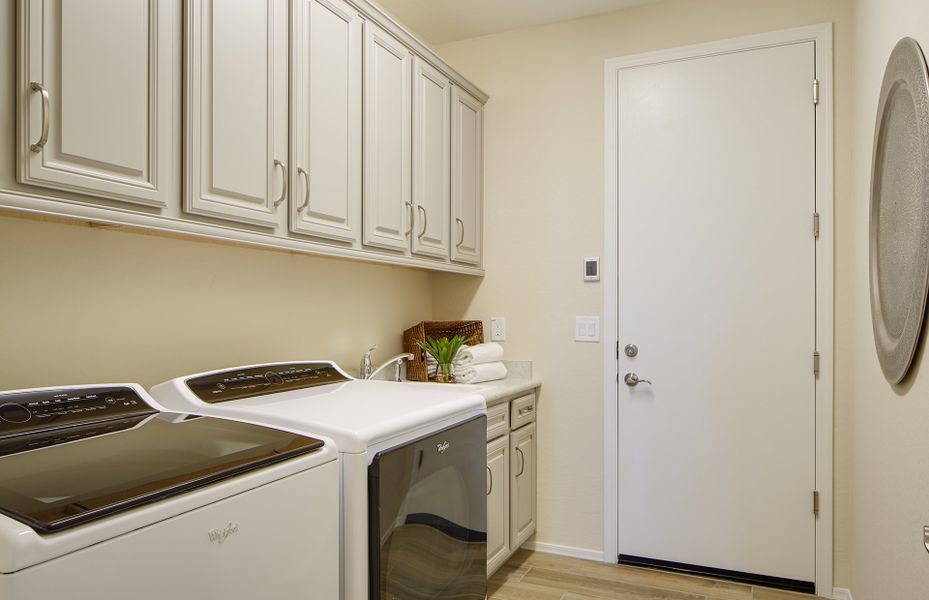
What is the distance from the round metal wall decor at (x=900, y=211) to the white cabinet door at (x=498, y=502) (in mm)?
1450

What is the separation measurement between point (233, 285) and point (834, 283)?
2.42 metres

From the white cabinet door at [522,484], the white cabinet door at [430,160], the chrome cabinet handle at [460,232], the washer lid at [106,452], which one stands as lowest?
the white cabinet door at [522,484]

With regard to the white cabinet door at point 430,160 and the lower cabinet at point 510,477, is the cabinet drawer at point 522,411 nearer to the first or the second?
the lower cabinet at point 510,477

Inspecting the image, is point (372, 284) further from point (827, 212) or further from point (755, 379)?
point (827, 212)

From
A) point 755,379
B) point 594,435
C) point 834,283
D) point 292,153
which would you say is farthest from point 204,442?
point 834,283

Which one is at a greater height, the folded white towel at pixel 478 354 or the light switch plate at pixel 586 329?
the light switch plate at pixel 586 329

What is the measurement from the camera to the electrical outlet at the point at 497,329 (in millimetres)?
3238

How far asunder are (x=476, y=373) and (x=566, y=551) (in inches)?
41.2

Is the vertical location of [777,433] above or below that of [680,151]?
below

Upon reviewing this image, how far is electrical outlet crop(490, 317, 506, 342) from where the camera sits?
10.6 ft

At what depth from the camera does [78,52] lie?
4.12ft

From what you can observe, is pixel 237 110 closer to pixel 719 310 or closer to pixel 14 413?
pixel 14 413

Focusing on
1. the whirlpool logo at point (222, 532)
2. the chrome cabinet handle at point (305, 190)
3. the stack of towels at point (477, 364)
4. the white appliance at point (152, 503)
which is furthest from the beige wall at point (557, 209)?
the whirlpool logo at point (222, 532)

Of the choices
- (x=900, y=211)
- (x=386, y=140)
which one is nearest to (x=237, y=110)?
(x=386, y=140)
